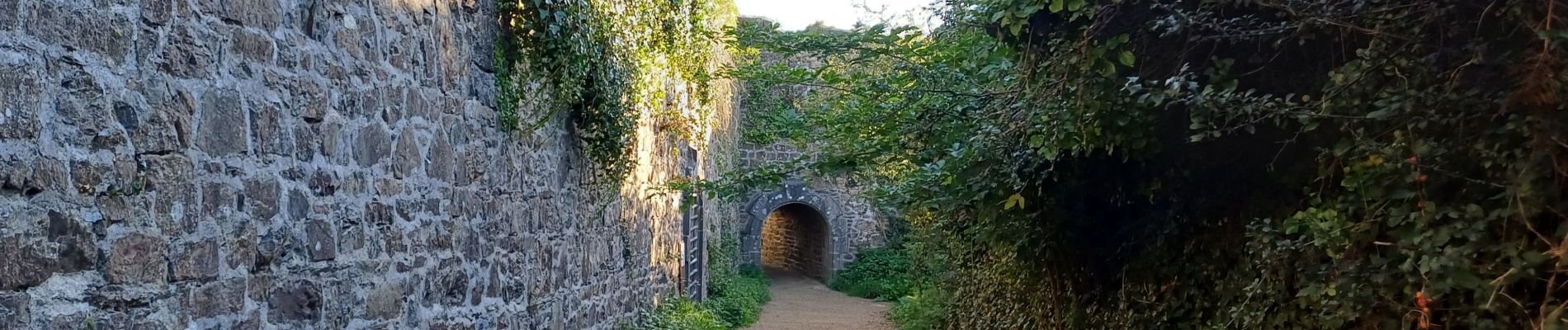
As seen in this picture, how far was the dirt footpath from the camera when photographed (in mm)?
11258

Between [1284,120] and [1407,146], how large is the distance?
0.39 meters

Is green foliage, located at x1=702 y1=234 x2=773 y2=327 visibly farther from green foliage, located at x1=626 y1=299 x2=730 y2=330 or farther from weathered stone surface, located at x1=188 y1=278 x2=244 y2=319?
weathered stone surface, located at x1=188 y1=278 x2=244 y2=319

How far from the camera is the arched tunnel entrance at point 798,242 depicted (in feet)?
60.5

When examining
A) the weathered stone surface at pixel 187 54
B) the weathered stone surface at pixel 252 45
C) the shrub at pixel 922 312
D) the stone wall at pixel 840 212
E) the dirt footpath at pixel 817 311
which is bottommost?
the dirt footpath at pixel 817 311

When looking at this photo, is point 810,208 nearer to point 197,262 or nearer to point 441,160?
point 441,160

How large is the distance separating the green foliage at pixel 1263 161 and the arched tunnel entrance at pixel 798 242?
12288 millimetres

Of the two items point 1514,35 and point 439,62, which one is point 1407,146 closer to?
point 1514,35

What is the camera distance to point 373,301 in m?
3.88

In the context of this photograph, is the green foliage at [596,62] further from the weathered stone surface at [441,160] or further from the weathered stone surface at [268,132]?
the weathered stone surface at [268,132]

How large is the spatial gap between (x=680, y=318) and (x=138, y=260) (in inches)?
270

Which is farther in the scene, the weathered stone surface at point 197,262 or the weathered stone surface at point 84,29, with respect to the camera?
the weathered stone surface at point 197,262

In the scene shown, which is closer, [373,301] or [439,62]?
[373,301]

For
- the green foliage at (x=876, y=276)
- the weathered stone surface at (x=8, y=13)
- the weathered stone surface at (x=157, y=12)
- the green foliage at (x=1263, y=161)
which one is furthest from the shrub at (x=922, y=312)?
the weathered stone surface at (x=8, y=13)

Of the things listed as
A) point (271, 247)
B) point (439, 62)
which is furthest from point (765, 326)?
point (271, 247)
